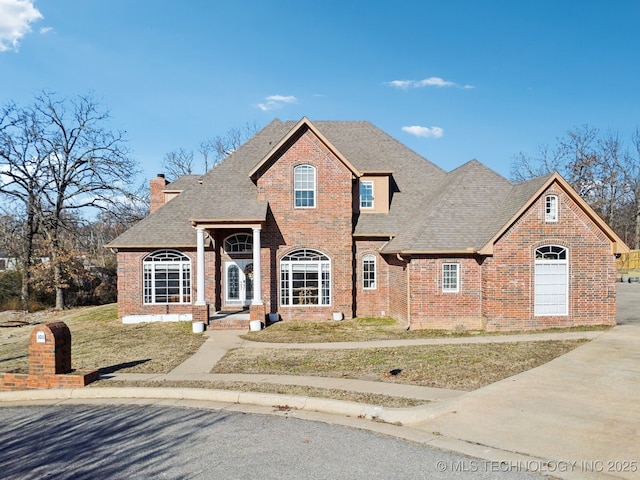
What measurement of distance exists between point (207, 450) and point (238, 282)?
15116 millimetres

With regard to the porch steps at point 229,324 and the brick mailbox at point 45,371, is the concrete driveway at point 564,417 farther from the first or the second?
the porch steps at point 229,324

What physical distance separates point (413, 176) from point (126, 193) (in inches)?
670

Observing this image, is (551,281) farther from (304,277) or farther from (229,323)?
(229,323)

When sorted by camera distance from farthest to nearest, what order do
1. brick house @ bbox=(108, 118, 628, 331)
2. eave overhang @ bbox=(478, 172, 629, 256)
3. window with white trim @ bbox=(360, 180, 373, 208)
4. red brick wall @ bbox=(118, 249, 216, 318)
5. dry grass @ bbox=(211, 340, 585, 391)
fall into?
window with white trim @ bbox=(360, 180, 373, 208) → red brick wall @ bbox=(118, 249, 216, 318) → brick house @ bbox=(108, 118, 628, 331) → eave overhang @ bbox=(478, 172, 629, 256) → dry grass @ bbox=(211, 340, 585, 391)

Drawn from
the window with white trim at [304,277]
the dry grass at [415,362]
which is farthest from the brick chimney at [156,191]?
the dry grass at [415,362]

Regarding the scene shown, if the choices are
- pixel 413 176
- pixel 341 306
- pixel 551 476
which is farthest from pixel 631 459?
pixel 413 176

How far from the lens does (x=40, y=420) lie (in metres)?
8.38

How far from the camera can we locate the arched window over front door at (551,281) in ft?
58.0

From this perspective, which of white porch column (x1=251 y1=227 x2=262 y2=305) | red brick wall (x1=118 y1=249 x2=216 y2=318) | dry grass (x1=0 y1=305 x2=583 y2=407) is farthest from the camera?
red brick wall (x1=118 y1=249 x2=216 y2=318)

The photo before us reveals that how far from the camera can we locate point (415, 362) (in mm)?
12055

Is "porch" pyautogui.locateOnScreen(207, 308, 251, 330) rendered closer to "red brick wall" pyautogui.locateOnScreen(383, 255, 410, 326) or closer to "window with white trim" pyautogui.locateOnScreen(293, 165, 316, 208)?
"window with white trim" pyautogui.locateOnScreen(293, 165, 316, 208)

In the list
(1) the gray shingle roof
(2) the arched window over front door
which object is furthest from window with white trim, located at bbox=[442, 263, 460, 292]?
(2) the arched window over front door

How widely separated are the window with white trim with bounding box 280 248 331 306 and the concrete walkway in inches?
331

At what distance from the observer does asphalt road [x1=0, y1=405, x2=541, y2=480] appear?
603 centimetres
